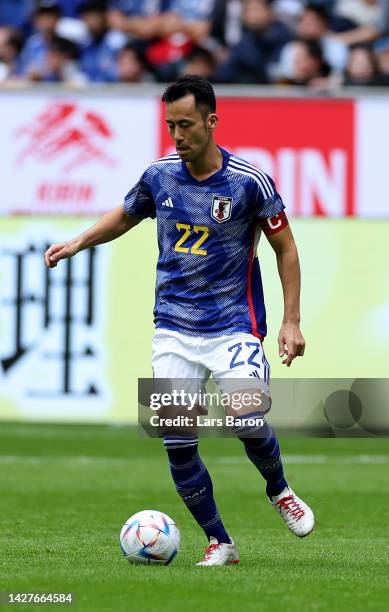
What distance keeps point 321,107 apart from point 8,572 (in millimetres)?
12027

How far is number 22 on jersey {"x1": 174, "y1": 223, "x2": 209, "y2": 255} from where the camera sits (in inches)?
281

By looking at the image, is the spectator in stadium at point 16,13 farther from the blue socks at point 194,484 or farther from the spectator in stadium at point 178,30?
the blue socks at point 194,484

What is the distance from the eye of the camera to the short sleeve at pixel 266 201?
7.13 m

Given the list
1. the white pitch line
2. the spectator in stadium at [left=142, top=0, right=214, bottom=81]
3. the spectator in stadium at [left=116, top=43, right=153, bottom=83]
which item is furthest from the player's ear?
the spectator in stadium at [left=142, top=0, right=214, bottom=81]

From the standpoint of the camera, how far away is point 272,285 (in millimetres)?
15148

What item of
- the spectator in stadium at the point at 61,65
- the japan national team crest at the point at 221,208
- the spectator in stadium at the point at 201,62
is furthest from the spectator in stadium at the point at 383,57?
the japan national team crest at the point at 221,208

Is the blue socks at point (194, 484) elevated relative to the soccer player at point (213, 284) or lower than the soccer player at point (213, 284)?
lower

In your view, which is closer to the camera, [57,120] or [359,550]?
[359,550]

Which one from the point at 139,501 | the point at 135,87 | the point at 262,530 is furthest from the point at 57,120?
the point at 262,530

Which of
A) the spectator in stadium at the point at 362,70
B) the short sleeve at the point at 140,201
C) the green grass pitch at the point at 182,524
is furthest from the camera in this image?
the spectator in stadium at the point at 362,70

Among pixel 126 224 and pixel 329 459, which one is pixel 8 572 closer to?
pixel 126 224

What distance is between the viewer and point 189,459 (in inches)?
283

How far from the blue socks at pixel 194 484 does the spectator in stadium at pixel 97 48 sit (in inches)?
497

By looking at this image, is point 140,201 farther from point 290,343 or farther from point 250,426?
point 250,426
